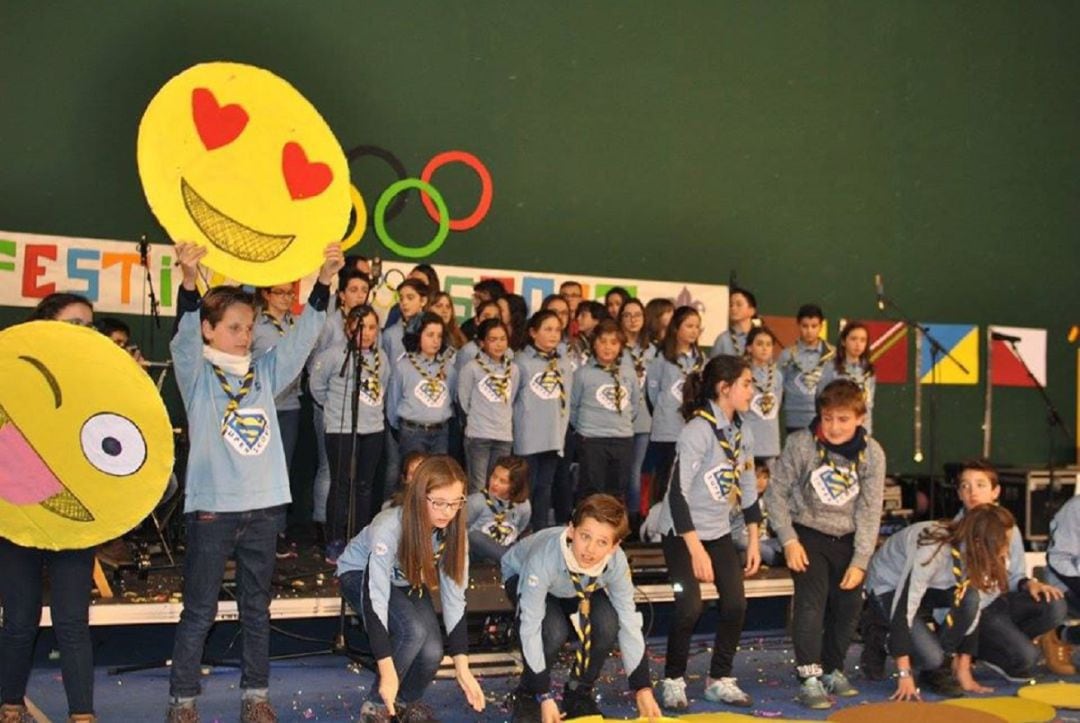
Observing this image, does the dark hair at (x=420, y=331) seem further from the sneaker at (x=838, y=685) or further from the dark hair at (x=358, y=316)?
the sneaker at (x=838, y=685)

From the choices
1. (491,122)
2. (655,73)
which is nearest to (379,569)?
(491,122)

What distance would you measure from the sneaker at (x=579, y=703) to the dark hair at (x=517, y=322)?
8.38ft

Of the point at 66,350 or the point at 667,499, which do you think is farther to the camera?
the point at 667,499

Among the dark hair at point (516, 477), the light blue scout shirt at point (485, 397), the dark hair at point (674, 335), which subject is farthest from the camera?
the dark hair at point (674, 335)

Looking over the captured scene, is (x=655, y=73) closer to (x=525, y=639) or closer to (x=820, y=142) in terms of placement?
(x=820, y=142)

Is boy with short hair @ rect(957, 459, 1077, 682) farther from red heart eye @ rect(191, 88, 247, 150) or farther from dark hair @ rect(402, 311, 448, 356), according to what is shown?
red heart eye @ rect(191, 88, 247, 150)

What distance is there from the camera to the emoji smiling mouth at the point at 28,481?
4.07 metres

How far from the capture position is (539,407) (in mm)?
6891

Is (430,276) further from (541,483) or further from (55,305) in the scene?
(55,305)

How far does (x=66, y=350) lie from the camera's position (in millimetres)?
4086

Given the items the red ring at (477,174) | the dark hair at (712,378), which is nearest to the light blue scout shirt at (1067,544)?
the dark hair at (712,378)

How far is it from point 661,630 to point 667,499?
177 cm

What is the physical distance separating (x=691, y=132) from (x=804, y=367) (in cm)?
206

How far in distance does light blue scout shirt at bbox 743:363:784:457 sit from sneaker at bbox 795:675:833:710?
8.18 ft
